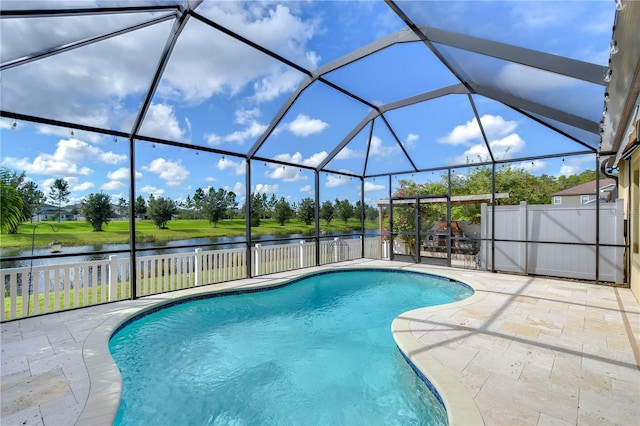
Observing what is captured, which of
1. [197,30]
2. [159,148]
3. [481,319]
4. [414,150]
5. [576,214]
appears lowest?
[481,319]

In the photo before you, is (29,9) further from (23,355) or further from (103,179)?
(103,179)

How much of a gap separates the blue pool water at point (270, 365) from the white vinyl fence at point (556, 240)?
271 cm

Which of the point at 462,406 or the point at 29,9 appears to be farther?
the point at 29,9

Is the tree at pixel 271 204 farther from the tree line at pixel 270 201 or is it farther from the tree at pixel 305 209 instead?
the tree at pixel 305 209

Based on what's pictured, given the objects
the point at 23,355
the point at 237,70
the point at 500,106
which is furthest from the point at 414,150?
the point at 23,355

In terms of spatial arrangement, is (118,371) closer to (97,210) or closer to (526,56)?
(526,56)

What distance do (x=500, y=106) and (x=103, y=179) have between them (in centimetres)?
2640

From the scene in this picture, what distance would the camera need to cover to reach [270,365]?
3668 millimetres

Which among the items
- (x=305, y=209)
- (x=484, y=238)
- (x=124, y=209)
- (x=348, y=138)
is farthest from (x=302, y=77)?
(x=305, y=209)

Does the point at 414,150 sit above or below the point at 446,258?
above

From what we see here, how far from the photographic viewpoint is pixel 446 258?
9.32 m

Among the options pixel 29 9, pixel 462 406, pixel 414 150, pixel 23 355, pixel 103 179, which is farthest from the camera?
pixel 103 179

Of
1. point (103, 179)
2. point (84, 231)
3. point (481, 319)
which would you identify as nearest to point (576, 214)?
point (481, 319)

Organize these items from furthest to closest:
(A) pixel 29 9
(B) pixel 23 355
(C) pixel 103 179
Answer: (C) pixel 103 179
(B) pixel 23 355
(A) pixel 29 9
